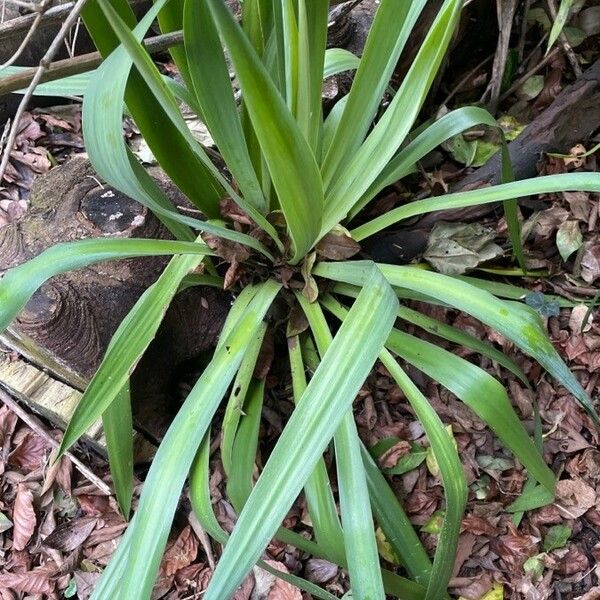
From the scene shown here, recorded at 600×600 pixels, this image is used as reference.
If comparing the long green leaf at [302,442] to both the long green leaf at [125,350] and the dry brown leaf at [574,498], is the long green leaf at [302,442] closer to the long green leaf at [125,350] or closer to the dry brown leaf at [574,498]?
the long green leaf at [125,350]

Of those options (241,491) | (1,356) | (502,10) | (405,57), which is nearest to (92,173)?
(1,356)

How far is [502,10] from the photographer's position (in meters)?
1.15

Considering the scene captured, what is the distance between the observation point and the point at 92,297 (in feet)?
3.07

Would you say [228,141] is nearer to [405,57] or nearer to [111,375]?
[111,375]

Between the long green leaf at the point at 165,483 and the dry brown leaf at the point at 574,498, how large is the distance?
638 millimetres

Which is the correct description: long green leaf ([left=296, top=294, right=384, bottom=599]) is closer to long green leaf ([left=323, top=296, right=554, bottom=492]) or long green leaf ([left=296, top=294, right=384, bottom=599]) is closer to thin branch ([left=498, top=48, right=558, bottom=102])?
long green leaf ([left=323, top=296, right=554, bottom=492])

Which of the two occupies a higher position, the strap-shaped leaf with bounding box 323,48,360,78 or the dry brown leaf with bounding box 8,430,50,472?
the strap-shaped leaf with bounding box 323,48,360,78

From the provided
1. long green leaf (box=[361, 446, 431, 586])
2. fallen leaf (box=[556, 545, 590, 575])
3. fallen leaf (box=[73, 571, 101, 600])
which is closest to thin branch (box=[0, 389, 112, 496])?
fallen leaf (box=[73, 571, 101, 600])

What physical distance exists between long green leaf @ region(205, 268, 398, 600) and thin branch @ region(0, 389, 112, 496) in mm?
611

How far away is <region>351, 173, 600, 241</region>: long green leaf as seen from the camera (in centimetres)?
77

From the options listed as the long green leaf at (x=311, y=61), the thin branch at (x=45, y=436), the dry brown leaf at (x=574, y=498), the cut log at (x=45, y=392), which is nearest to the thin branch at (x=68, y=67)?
the long green leaf at (x=311, y=61)

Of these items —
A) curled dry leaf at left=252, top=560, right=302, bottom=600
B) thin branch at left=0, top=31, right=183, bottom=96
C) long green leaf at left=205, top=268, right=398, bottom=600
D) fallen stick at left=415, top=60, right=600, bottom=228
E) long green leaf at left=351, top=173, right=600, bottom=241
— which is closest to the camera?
long green leaf at left=205, top=268, right=398, bottom=600

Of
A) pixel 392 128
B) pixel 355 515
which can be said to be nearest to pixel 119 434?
pixel 355 515

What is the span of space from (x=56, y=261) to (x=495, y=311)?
0.50 m
